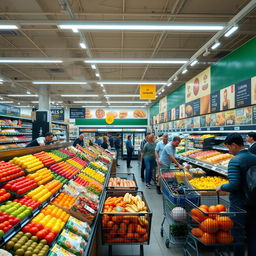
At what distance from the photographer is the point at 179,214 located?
321 centimetres

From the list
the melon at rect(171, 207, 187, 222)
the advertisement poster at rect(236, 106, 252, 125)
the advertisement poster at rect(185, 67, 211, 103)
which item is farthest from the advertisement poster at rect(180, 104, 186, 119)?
the melon at rect(171, 207, 187, 222)

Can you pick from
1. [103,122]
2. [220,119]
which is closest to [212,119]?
[220,119]

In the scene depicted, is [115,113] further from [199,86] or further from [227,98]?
[227,98]

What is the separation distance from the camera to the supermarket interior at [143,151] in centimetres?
252

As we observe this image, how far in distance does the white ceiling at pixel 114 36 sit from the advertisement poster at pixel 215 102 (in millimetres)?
1657

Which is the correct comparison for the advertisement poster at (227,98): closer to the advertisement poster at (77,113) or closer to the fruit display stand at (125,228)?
the fruit display stand at (125,228)

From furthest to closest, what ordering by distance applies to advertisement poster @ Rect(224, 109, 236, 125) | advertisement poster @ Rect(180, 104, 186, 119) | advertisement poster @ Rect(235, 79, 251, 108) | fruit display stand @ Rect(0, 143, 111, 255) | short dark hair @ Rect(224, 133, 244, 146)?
advertisement poster @ Rect(180, 104, 186, 119) < advertisement poster @ Rect(224, 109, 236, 125) < advertisement poster @ Rect(235, 79, 251, 108) < short dark hair @ Rect(224, 133, 244, 146) < fruit display stand @ Rect(0, 143, 111, 255)

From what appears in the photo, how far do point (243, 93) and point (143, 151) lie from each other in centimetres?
374

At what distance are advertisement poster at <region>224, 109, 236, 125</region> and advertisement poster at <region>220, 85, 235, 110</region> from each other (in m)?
0.17

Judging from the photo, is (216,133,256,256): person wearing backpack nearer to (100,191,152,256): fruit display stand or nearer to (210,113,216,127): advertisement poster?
(100,191,152,256): fruit display stand

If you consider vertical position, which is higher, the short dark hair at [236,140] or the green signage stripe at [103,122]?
the green signage stripe at [103,122]

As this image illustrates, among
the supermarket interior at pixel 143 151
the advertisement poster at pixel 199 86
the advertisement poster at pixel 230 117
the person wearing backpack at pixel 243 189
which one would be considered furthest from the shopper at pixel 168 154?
the advertisement poster at pixel 199 86

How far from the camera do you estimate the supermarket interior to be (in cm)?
252

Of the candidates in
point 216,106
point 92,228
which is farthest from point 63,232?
point 216,106
